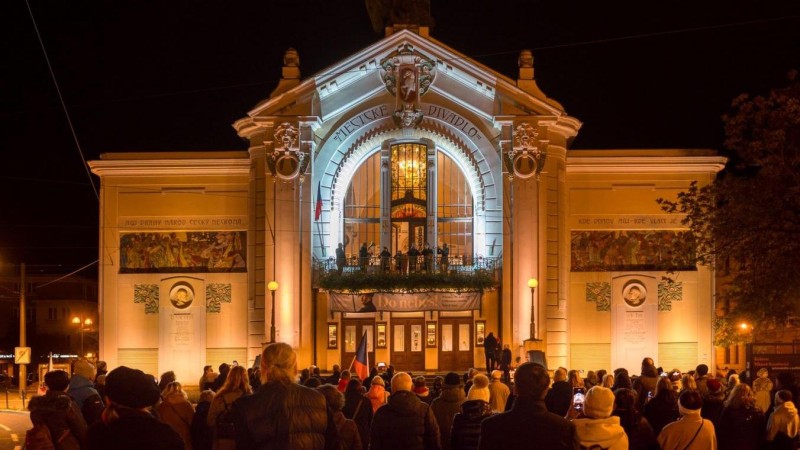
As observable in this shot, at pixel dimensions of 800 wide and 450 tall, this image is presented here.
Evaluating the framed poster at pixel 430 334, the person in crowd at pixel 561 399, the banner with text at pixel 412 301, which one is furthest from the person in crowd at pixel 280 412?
the framed poster at pixel 430 334

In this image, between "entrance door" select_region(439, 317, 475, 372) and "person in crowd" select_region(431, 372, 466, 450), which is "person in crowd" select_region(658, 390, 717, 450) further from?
"entrance door" select_region(439, 317, 475, 372)

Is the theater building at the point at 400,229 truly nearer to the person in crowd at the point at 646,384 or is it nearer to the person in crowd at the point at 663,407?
the person in crowd at the point at 646,384

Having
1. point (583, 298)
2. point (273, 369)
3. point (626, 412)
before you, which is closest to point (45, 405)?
point (273, 369)

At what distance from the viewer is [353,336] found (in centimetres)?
4306

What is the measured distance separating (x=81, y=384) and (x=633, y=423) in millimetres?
7325

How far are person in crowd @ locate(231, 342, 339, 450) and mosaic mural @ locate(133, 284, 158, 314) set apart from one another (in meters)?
38.2

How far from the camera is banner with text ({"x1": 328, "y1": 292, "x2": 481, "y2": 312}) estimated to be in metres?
41.0

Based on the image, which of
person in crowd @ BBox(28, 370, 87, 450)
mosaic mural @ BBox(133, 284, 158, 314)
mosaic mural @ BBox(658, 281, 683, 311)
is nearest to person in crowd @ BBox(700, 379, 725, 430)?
person in crowd @ BBox(28, 370, 87, 450)

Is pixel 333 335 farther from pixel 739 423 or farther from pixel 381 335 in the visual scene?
pixel 739 423

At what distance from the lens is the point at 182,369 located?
43.6 meters

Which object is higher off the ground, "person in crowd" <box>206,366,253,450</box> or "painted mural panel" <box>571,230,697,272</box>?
"painted mural panel" <box>571,230,697,272</box>

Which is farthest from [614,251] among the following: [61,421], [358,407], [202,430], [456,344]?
[61,421]

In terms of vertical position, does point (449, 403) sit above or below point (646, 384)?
above

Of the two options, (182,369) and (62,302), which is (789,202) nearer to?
(182,369)
